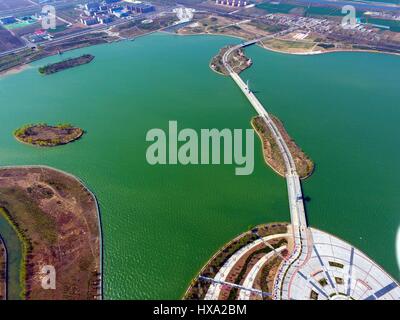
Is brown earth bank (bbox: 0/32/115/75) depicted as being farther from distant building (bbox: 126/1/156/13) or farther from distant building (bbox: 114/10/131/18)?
distant building (bbox: 126/1/156/13)

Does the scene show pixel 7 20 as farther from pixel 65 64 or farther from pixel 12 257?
pixel 12 257

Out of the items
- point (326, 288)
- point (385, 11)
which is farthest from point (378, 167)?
point (385, 11)

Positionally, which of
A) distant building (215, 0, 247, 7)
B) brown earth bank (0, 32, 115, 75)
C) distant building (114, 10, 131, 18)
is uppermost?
distant building (215, 0, 247, 7)

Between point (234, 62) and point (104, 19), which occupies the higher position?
point (104, 19)

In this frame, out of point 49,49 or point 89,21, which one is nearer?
point 49,49

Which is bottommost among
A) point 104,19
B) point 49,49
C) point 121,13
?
point 49,49

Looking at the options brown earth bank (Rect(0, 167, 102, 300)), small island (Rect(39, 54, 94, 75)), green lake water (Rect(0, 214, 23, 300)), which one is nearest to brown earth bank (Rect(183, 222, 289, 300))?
brown earth bank (Rect(0, 167, 102, 300))

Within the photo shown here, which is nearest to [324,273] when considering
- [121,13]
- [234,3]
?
[121,13]
